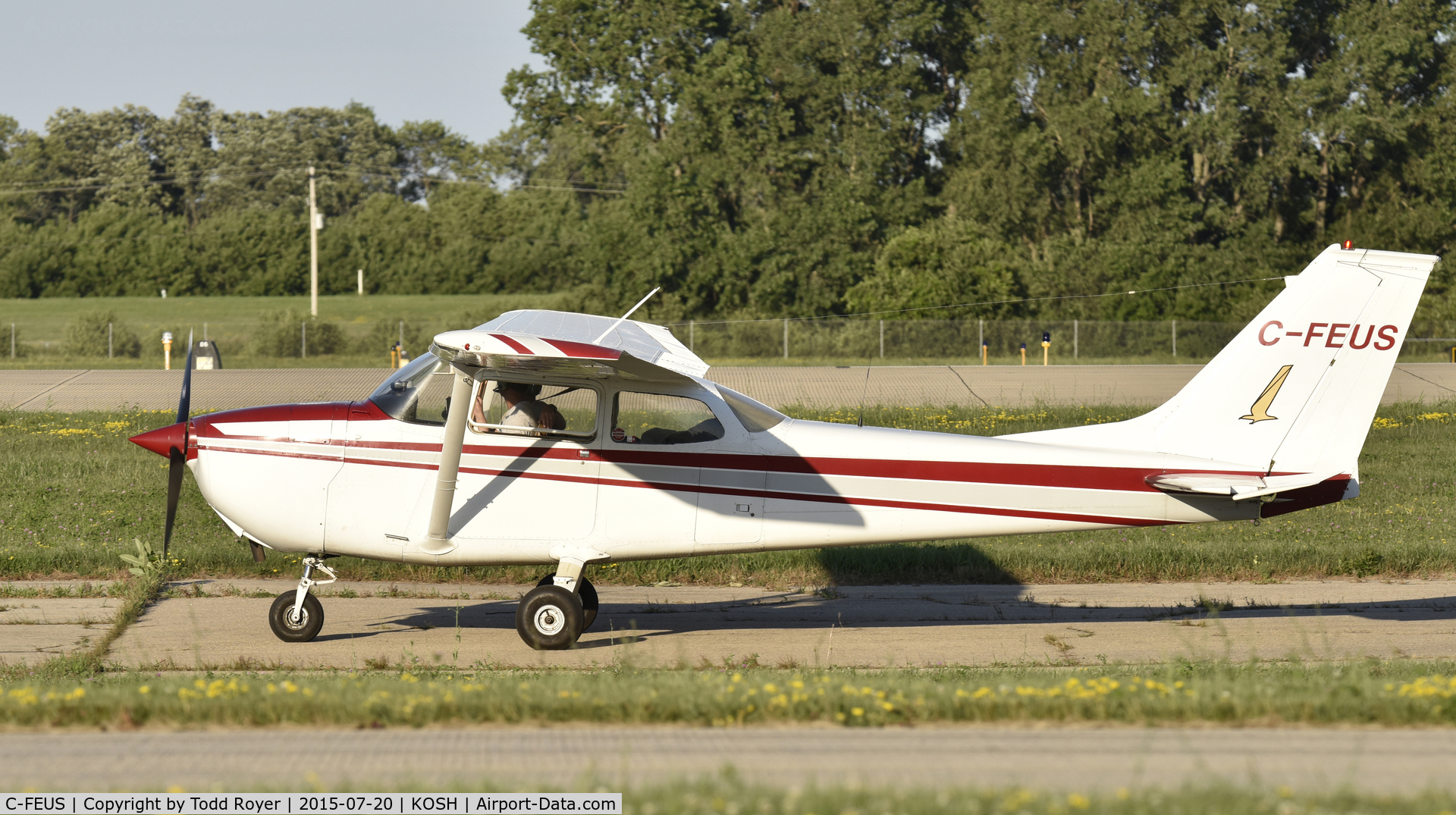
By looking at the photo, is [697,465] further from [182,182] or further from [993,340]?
[182,182]

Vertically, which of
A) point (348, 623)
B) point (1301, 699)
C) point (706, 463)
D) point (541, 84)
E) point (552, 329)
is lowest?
point (348, 623)

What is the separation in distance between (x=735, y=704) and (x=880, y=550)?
6.41 m

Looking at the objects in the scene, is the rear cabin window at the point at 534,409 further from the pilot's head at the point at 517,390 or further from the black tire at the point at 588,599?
the black tire at the point at 588,599

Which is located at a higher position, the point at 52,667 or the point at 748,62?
the point at 748,62

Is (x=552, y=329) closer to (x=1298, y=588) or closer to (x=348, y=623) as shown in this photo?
(x=348, y=623)

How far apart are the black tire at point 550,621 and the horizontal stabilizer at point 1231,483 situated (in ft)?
14.3

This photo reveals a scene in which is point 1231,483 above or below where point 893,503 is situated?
above

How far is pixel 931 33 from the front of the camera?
53.3 metres

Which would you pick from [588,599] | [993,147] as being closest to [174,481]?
[588,599]

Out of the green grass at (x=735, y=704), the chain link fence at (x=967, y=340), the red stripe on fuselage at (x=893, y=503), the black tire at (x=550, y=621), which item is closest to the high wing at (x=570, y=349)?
the red stripe on fuselage at (x=893, y=503)

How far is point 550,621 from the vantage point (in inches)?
355

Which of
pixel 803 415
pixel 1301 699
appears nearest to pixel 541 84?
pixel 803 415

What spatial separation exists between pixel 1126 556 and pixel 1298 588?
158 centimetres

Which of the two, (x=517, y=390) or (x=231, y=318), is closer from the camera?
(x=517, y=390)
